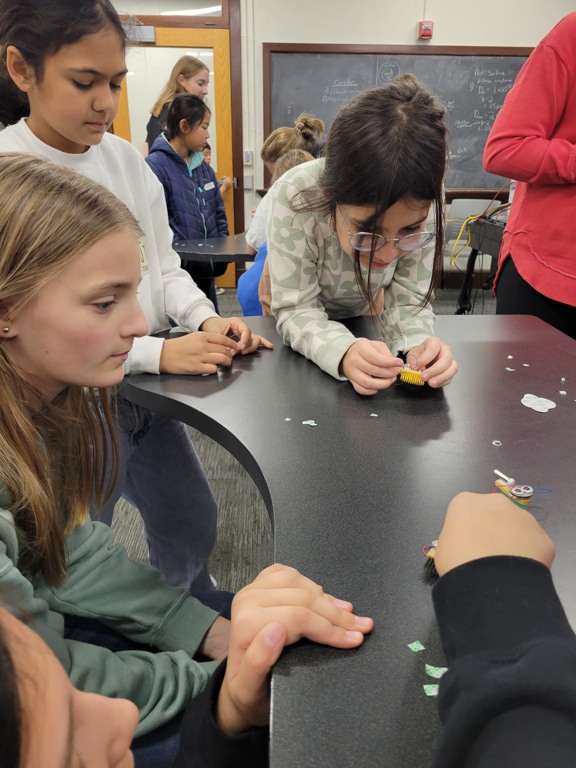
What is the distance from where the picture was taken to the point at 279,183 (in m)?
1.17

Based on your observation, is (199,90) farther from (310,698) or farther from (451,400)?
(310,698)

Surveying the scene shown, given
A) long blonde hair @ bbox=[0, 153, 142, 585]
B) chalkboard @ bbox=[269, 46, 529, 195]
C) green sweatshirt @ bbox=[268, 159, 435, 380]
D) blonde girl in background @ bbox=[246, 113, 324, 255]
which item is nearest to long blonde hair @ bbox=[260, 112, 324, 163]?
blonde girl in background @ bbox=[246, 113, 324, 255]

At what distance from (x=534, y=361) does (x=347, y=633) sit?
2.68 feet

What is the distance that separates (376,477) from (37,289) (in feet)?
1.58

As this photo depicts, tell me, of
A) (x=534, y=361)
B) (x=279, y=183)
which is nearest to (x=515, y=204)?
(x=534, y=361)

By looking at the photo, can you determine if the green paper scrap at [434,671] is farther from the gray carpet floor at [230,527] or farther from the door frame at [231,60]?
the door frame at [231,60]

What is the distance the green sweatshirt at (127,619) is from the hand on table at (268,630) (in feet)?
0.54

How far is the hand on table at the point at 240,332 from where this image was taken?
116cm

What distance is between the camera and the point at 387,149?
924 mm

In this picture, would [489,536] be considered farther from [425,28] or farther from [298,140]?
[425,28]

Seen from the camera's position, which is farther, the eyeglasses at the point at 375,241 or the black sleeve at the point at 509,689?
the eyeglasses at the point at 375,241

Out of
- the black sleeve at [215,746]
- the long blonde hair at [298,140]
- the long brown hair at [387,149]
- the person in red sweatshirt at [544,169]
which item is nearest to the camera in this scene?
the black sleeve at [215,746]

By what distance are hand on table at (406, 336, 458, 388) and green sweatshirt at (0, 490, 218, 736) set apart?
1.69 ft

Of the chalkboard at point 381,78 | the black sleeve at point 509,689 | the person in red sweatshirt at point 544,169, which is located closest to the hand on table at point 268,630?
the black sleeve at point 509,689
